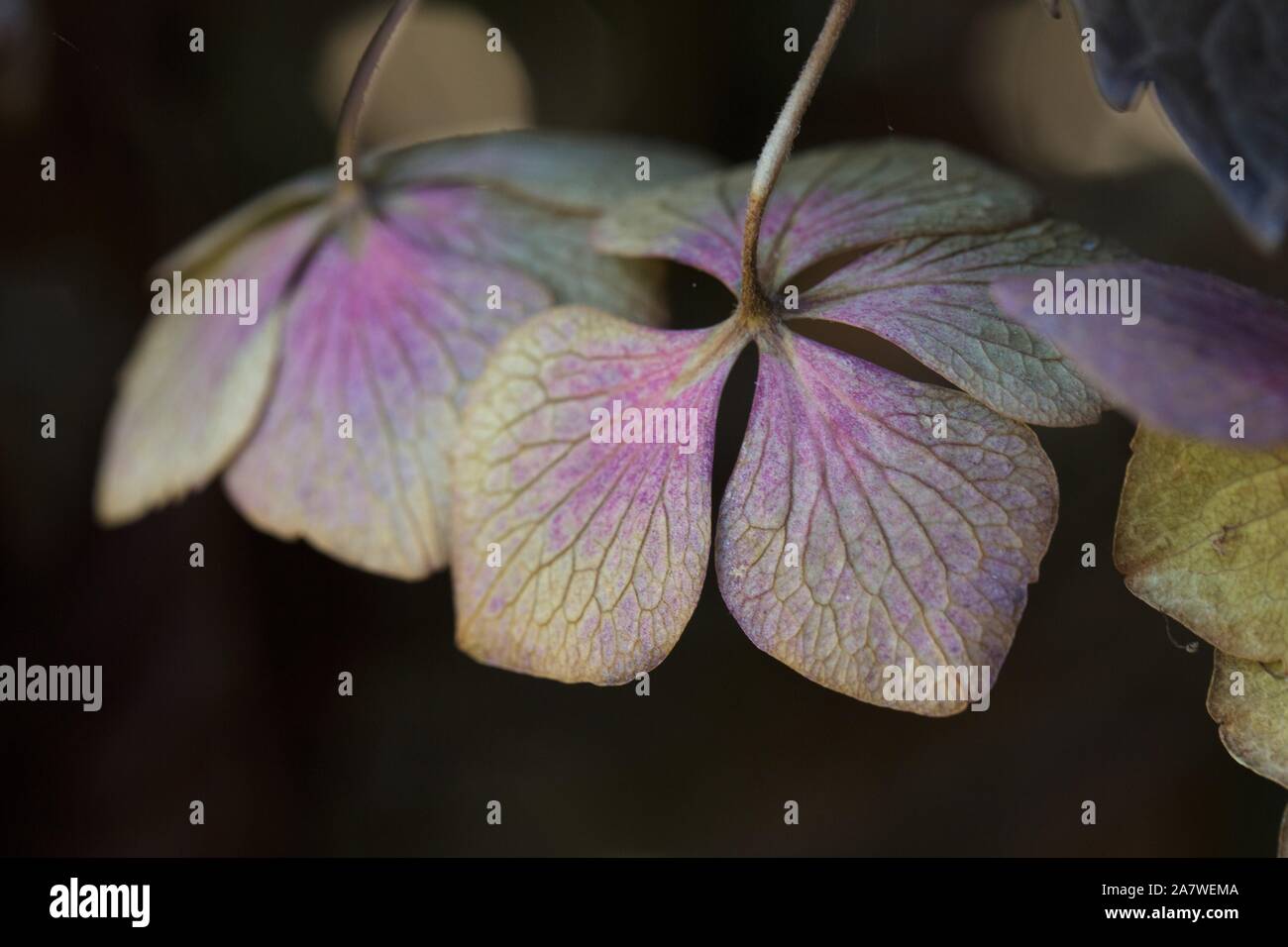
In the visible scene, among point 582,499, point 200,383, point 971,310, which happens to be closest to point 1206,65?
point 971,310

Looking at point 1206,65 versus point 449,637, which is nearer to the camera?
point 1206,65

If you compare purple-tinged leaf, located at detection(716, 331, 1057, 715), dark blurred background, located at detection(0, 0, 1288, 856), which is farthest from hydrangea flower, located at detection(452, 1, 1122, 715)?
dark blurred background, located at detection(0, 0, 1288, 856)

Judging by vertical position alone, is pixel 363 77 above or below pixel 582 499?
above

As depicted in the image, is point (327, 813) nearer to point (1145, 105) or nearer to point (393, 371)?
point (393, 371)

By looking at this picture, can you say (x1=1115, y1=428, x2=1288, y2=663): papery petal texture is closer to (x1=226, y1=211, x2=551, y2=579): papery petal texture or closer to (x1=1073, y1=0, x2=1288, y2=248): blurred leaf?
(x1=1073, y1=0, x2=1288, y2=248): blurred leaf

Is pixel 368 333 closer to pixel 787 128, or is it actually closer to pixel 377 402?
pixel 377 402

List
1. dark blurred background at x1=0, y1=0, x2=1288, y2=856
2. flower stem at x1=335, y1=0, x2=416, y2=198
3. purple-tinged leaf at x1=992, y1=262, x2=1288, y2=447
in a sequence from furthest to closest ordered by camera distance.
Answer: dark blurred background at x1=0, y1=0, x2=1288, y2=856
flower stem at x1=335, y1=0, x2=416, y2=198
purple-tinged leaf at x1=992, y1=262, x2=1288, y2=447
